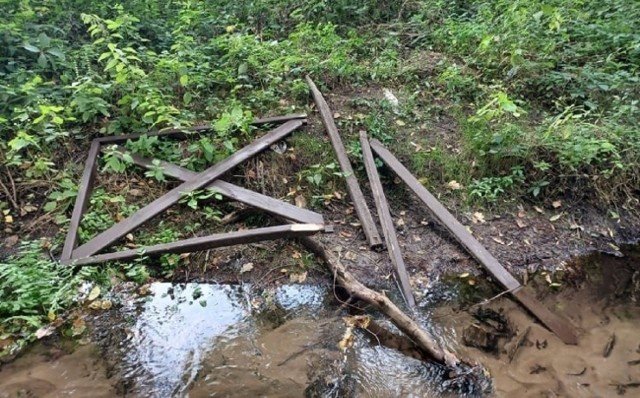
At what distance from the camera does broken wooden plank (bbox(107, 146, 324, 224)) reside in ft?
14.7

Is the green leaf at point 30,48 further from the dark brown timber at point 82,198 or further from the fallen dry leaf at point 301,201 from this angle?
the fallen dry leaf at point 301,201

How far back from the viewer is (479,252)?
179 inches

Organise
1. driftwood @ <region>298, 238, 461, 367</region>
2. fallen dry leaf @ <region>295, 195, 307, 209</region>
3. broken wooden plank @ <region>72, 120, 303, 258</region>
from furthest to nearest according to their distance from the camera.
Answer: fallen dry leaf @ <region>295, 195, 307, 209</region> < broken wooden plank @ <region>72, 120, 303, 258</region> < driftwood @ <region>298, 238, 461, 367</region>

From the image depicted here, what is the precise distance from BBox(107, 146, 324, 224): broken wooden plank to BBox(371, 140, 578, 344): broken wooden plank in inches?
49.9

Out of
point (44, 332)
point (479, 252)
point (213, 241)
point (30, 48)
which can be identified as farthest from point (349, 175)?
point (30, 48)

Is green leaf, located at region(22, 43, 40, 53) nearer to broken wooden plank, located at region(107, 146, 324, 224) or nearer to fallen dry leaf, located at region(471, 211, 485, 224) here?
broken wooden plank, located at region(107, 146, 324, 224)

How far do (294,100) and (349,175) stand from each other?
59.5 inches

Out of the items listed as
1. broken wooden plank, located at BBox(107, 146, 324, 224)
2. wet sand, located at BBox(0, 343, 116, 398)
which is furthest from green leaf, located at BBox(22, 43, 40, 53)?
wet sand, located at BBox(0, 343, 116, 398)

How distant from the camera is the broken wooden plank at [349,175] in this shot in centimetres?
464

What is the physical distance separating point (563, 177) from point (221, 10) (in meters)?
5.82

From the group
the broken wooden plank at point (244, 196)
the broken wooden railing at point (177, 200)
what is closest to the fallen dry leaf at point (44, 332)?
the broken wooden railing at point (177, 200)

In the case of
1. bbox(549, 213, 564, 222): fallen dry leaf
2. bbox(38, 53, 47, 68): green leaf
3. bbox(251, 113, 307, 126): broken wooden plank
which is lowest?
bbox(549, 213, 564, 222): fallen dry leaf

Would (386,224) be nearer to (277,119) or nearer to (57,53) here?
(277,119)

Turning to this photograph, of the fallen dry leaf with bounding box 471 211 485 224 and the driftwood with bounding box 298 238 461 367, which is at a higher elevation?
the fallen dry leaf with bounding box 471 211 485 224
